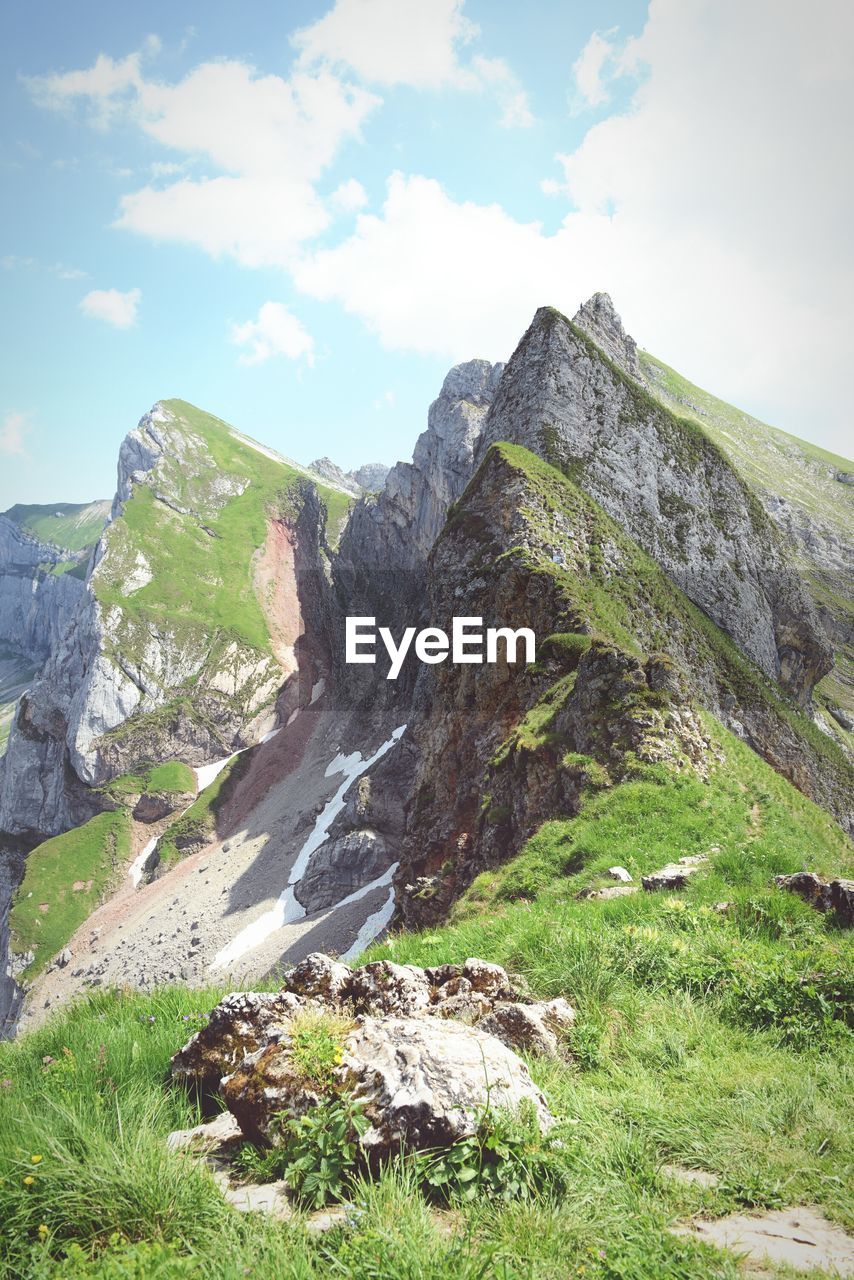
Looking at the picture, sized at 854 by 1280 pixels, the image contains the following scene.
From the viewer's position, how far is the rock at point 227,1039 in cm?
522

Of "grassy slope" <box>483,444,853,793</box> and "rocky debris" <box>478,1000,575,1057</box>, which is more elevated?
"grassy slope" <box>483,444,853,793</box>

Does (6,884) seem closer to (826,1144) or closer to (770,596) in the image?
(770,596)

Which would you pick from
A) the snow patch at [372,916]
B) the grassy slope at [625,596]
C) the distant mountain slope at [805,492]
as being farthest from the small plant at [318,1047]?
the distant mountain slope at [805,492]

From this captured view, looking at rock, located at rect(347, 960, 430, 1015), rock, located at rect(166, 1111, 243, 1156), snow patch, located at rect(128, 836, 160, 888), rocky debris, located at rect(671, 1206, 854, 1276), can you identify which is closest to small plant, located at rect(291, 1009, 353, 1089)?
rock, located at rect(166, 1111, 243, 1156)

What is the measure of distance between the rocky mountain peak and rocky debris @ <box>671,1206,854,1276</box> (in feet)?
221

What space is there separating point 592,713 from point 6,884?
135 meters

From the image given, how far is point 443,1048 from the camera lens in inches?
185

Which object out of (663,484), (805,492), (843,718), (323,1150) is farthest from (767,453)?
(323,1150)

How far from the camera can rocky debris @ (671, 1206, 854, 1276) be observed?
127 inches

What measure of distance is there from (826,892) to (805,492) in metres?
174

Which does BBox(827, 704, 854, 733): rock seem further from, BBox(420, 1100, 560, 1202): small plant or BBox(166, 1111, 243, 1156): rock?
BBox(166, 1111, 243, 1156): rock

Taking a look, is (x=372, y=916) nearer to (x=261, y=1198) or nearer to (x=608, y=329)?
→ (x=261, y=1198)

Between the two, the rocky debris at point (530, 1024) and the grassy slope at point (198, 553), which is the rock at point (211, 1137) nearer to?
the rocky debris at point (530, 1024)

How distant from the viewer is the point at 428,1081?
4.28m
